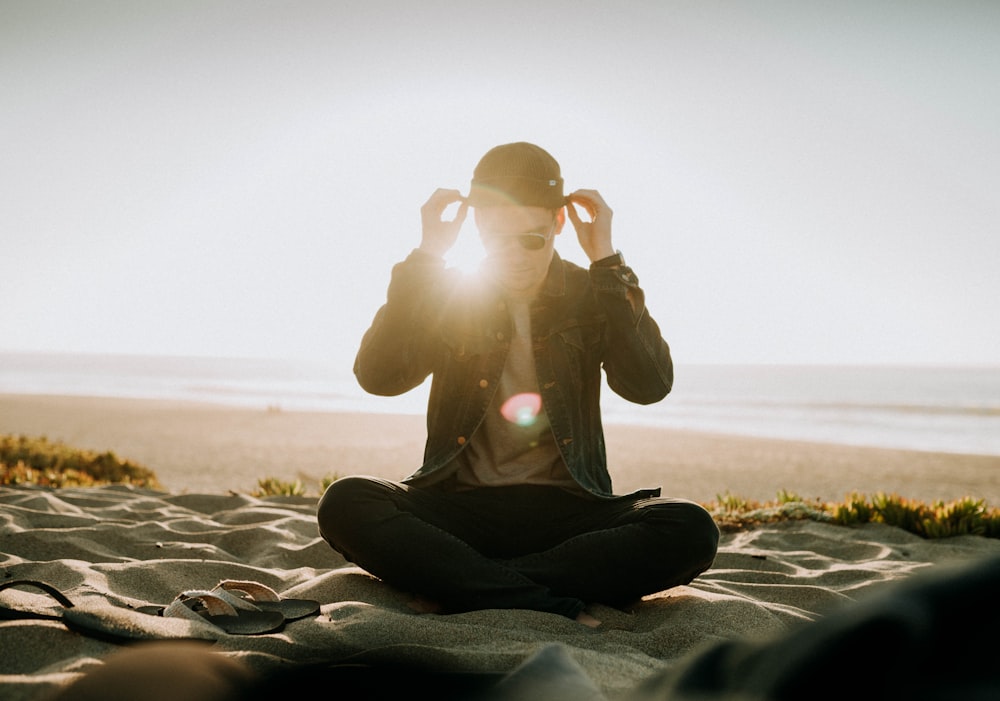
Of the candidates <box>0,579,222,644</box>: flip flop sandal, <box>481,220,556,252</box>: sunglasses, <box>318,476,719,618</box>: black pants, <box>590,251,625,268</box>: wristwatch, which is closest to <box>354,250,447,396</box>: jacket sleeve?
<box>481,220,556,252</box>: sunglasses

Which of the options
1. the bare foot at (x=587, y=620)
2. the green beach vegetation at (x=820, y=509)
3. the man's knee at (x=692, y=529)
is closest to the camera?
the bare foot at (x=587, y=620)

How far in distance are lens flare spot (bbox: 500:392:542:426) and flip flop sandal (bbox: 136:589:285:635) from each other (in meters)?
1.38

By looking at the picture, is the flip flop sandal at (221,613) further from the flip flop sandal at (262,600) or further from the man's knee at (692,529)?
the man's knee at (692,529)

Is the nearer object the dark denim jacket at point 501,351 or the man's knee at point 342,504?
the man's knee at point 342,504

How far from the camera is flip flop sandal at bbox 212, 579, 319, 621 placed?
9.72 ft

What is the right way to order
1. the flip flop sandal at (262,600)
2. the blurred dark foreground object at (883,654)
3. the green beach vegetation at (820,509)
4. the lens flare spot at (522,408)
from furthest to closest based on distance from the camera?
the green beach vegetation at (820,509)
the lens flare spot at (522,408)
the flip flop sandal at (262,600)
the blurred dark foreground object at (883,654)

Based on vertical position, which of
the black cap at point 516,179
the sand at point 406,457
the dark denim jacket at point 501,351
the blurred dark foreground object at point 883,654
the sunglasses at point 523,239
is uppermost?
the black cap at point 516,179

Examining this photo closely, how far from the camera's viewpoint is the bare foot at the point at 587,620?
3.13 metres

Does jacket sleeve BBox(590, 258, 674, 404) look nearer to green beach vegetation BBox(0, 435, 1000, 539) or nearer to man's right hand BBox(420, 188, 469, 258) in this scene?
man's right hand BBox(420, 188, 469, 258)

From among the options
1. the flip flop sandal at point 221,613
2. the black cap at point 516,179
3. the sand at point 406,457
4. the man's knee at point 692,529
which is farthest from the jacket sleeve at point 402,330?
the sand at point 406,457

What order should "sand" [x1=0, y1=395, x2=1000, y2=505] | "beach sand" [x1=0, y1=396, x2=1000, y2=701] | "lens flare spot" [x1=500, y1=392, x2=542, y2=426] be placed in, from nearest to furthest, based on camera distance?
"beach sand" [x1=0, y1=396, x2=1000, y2=701]
"lens flare spot" [x1=500, y1=392, x2=542, y2=426]
"sand" [x1=0, y1=395, x2=1000, y2=505]

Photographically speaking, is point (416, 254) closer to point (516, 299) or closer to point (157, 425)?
point (516, 299)

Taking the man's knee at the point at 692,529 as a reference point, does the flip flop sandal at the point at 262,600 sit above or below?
below

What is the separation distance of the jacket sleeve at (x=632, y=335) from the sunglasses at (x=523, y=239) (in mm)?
289
